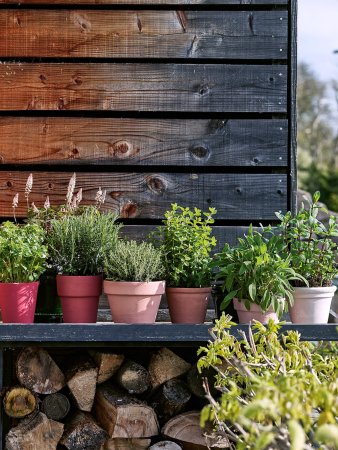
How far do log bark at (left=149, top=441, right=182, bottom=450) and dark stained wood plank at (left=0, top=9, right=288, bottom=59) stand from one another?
187 centimetres

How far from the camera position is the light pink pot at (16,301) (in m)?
3.29

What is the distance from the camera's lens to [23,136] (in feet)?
12.8

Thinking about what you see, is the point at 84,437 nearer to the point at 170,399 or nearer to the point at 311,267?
the point at 170,399

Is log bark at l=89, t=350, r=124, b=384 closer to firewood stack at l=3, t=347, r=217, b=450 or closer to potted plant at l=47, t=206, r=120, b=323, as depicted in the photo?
firewood stack at l=3, t=347, r=217, b=450

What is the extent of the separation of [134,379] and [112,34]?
1.71m

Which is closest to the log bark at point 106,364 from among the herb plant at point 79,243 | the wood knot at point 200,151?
the herb plant at point 79,243

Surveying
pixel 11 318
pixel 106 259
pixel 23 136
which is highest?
pixel 23 136

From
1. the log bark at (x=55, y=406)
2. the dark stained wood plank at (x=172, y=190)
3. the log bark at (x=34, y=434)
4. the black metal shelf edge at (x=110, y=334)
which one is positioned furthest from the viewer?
the dark stained wood plank at (x=172, y=190)

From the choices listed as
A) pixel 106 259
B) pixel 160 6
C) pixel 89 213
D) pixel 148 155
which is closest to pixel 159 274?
pixel 106 259

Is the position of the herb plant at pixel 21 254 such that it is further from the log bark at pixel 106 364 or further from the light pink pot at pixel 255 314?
the light pink pot at pixel 255 314

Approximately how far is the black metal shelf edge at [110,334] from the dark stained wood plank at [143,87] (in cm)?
121

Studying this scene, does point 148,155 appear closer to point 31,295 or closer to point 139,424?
point 31,295

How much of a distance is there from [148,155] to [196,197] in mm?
321

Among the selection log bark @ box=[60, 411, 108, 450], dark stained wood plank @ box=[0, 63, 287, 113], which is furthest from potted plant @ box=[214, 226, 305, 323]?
dark stained wood plank @ box=[0, 63, 287, 113]
